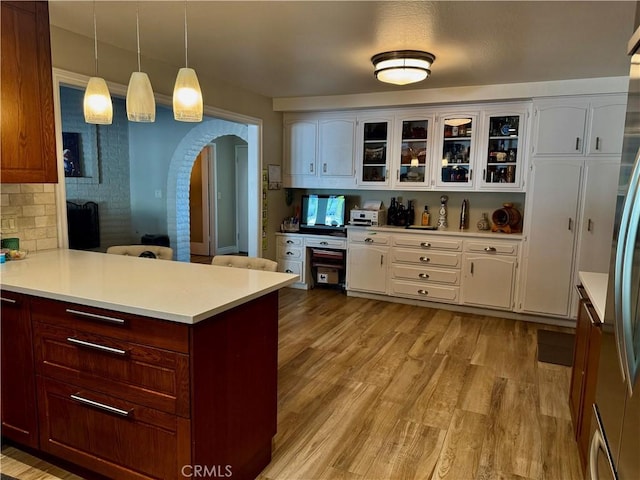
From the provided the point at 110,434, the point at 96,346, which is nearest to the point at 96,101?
the point at 96,346

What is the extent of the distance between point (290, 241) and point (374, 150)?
1.53m

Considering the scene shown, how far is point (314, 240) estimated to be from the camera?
5.30 m

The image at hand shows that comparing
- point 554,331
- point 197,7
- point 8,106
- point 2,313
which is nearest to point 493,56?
point 197,7

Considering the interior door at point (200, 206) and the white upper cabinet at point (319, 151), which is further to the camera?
the interior door at point (200, 206)

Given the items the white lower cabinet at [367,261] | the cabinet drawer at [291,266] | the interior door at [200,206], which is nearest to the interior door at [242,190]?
the interior door at [200,206]

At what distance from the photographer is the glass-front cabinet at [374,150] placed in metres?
4.95

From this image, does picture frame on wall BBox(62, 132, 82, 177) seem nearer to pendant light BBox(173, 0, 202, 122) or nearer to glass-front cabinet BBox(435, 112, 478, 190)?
pendant light BBox(173, 0, 202, 122)

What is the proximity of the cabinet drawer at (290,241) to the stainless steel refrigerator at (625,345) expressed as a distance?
4084 millimetres

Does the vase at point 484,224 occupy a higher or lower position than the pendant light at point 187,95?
lower

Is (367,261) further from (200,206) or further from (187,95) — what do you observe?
(200,206)

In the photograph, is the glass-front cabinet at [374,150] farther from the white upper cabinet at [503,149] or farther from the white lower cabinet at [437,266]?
the white upper cabinet at [503,149]

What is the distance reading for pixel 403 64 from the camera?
3.20m

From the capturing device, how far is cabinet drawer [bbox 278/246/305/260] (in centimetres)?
539

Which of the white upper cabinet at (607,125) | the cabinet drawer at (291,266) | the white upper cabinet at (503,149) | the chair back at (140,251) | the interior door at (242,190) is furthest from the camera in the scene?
the interior door at (242,190)
